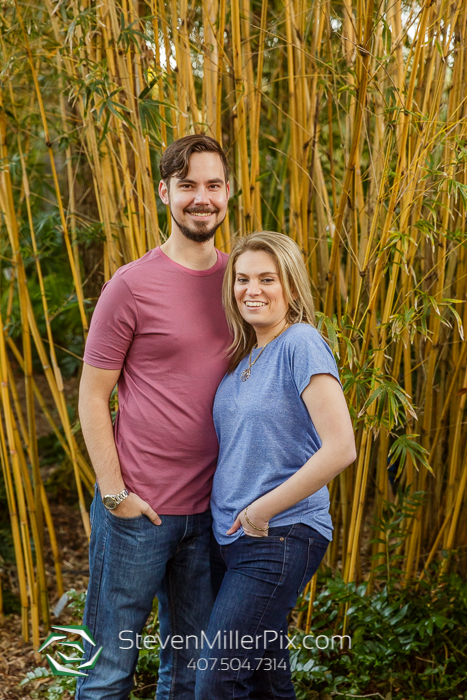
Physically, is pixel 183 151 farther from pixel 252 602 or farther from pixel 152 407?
pixel 252 602

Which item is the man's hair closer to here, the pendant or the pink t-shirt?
the pink t-shirt

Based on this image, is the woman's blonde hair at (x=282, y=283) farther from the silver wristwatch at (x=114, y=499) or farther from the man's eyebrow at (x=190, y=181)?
the silver wristwatch at (x=114, y=499)

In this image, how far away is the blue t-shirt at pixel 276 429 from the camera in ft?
3.67

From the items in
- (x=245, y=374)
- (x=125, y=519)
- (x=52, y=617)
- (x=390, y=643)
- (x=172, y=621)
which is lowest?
(x=52, y=617)

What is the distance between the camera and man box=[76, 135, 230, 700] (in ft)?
4.03

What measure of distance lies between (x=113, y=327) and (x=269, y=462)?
388 millimetres

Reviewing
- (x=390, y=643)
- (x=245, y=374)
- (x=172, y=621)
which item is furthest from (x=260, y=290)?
(x=390, y=643)

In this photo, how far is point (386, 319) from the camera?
152 cm

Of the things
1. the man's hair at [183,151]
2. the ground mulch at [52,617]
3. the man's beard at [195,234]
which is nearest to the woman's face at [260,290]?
Answer: the man's beard at [195,234]

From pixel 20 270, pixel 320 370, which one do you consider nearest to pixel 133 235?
pixel 20 270

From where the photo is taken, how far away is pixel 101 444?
4.08 ft

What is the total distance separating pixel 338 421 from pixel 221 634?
0.42 metres

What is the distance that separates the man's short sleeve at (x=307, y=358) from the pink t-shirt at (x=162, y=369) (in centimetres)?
20

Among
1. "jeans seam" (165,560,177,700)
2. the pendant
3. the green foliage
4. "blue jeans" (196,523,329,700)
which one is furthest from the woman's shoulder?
the green foliage
